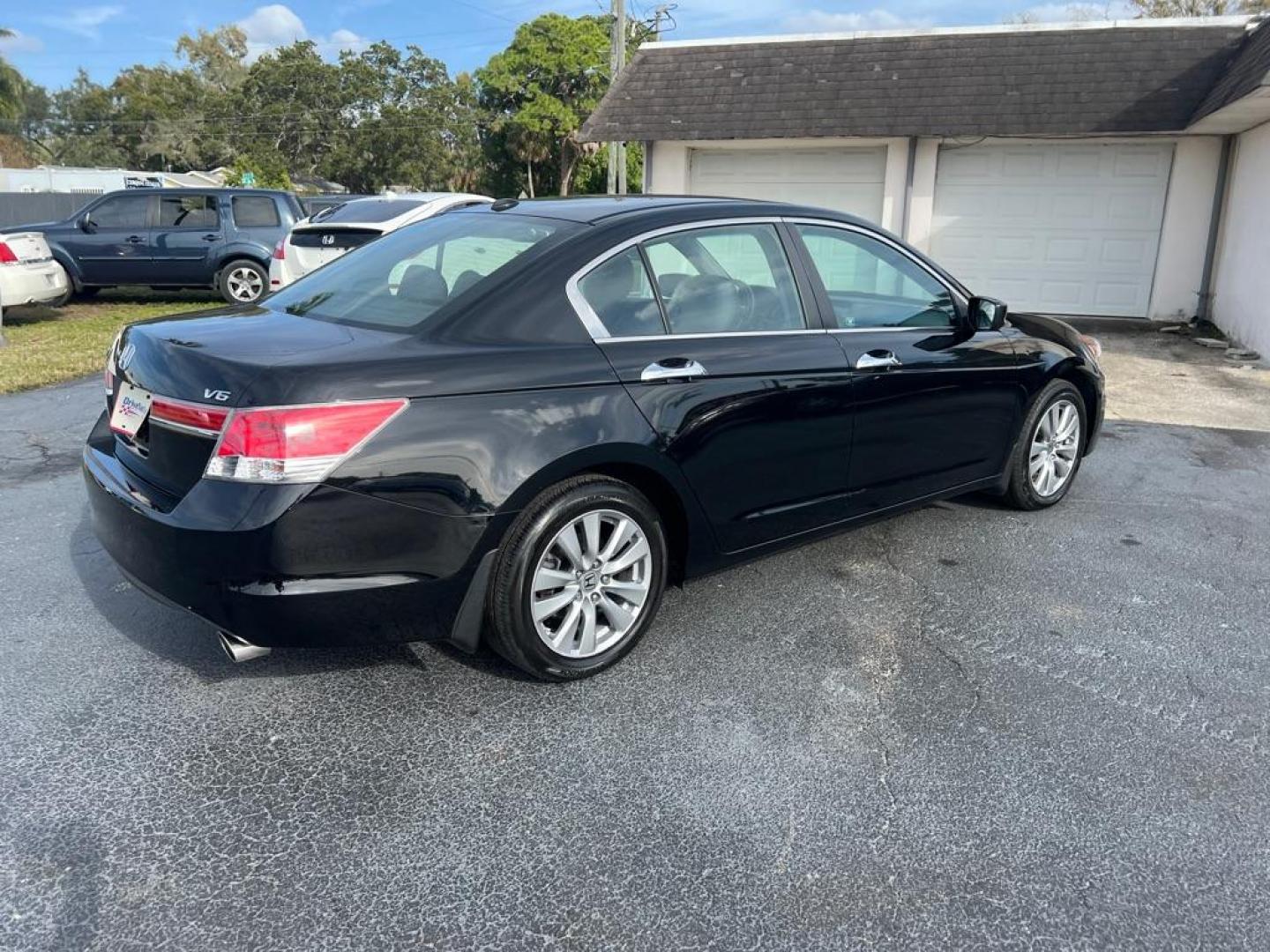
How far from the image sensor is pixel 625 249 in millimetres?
3443

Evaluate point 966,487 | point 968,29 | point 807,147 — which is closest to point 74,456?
point 966,487

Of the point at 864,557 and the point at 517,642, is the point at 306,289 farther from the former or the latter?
the point at 864,557

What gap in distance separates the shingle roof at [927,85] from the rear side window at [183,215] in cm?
567

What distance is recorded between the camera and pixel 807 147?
14.0m

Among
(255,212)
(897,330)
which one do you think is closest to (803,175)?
(255,212)

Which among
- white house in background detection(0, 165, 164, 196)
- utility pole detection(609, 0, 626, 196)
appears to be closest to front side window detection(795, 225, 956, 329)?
utility pole detection(609, 0, 626, 196)

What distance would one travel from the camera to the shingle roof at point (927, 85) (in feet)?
40.7

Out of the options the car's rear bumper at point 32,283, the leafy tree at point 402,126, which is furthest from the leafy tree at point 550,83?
the car's rear bumper at point 32,283

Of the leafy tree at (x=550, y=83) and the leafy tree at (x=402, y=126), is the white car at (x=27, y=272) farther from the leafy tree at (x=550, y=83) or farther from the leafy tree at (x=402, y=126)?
the leafy tree at (x=402, y=126)

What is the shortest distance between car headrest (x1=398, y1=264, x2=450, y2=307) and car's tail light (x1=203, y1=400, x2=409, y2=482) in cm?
69

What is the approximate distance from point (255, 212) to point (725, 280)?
39.2 feet

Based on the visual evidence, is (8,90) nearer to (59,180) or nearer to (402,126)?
(59,180)

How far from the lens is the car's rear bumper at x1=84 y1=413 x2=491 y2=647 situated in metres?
2.68

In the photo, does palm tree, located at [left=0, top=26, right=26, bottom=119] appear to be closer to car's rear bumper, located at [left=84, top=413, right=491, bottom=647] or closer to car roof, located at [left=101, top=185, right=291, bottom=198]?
car roof, located at [left=101, top=185, right=291, bottom=198]
